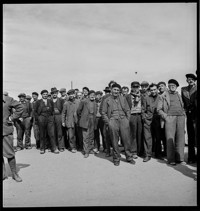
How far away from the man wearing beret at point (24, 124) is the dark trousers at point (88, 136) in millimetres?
2762

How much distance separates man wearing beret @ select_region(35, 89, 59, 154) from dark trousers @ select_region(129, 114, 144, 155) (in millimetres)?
2739

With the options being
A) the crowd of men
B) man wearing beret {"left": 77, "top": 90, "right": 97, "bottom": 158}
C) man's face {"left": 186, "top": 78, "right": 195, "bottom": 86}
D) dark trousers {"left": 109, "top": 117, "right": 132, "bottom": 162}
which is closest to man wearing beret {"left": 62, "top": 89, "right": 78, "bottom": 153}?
the crowd of men

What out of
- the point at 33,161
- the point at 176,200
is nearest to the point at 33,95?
the point at 33,161

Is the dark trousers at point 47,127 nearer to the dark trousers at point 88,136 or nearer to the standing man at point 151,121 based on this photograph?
the dark trousers at point 88,136

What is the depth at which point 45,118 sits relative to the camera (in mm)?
10422

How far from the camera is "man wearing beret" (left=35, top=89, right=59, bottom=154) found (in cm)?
1033

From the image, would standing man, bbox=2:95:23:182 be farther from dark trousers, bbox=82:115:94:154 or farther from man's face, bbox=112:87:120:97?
dark trousers, bbox=82:115:94:154

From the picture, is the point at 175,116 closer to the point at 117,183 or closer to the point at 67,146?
the point at 117,183

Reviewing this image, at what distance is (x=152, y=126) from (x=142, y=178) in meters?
2.94

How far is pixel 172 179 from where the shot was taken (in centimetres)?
628

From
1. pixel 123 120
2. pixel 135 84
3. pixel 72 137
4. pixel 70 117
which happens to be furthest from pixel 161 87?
pixel 72 137

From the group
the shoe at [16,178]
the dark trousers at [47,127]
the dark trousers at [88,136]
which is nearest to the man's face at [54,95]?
the dark trousers at [47,127]

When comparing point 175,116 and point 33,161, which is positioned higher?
point 175,116

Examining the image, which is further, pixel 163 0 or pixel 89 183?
pixel 89 183
